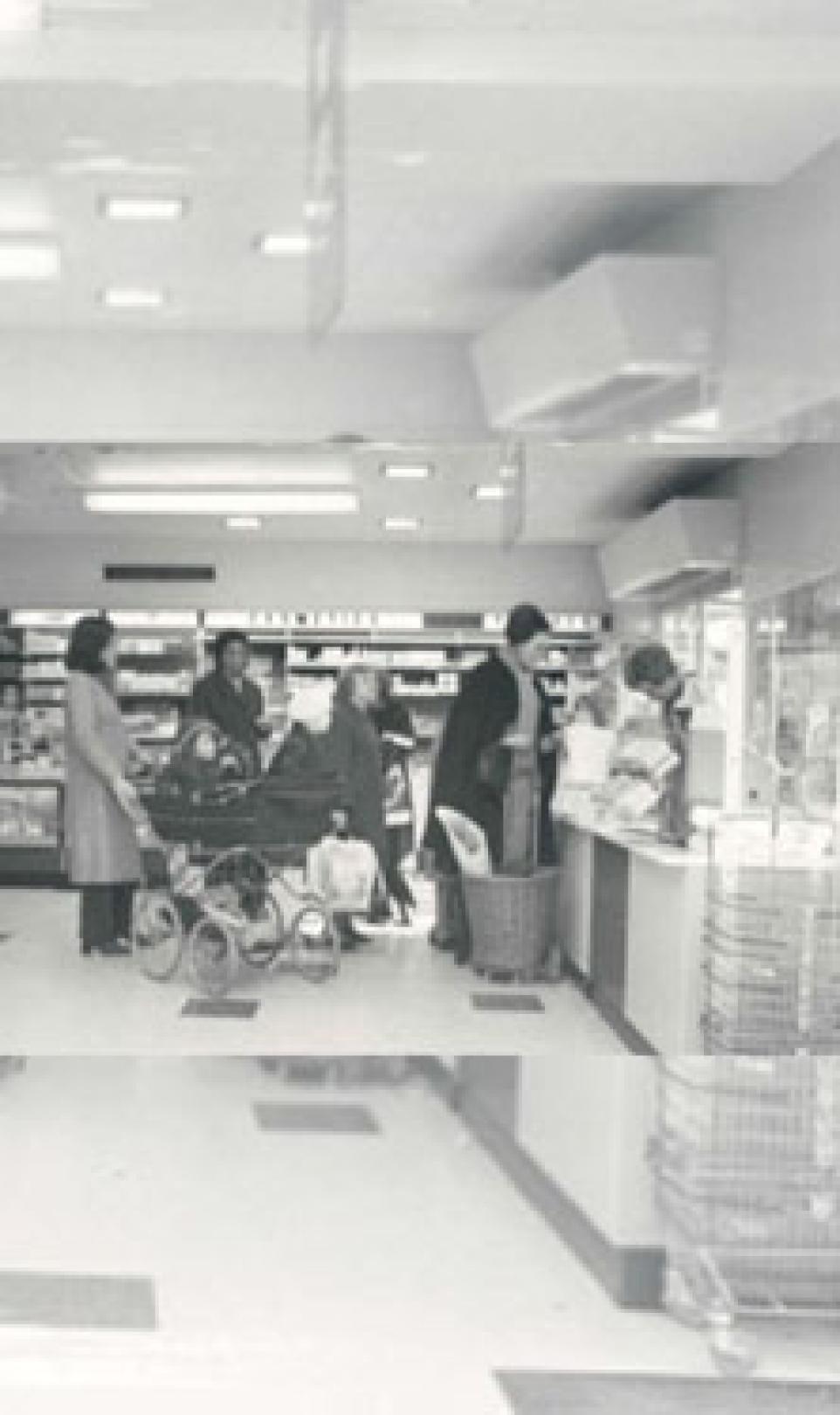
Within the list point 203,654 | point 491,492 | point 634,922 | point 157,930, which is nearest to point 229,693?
point 203,654

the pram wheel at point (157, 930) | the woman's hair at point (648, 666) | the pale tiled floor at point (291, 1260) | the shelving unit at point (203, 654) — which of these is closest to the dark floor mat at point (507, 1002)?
the pale tiled floor at point (291, 1260)

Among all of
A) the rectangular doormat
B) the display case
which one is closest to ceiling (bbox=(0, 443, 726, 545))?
the display case

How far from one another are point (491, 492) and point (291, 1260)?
921mm

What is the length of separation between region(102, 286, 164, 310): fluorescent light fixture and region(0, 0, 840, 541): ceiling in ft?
0.04

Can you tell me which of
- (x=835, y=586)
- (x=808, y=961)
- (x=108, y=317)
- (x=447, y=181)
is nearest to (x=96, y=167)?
(x=108, y=317)

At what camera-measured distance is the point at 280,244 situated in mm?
1688

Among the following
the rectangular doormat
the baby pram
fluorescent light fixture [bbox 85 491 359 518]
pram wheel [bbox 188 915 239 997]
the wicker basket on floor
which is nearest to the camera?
the rectangular doormat

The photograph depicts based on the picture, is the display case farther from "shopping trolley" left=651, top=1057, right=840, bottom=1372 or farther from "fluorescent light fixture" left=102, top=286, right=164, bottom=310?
"shopping trolley" left=651, top=1057, right=840, bottom=1372

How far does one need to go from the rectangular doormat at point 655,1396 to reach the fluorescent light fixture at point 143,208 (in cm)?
130

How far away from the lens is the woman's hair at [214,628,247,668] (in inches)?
69.5

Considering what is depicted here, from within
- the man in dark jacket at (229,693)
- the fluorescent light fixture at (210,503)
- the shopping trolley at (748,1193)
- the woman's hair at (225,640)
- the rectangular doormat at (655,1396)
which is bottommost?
the rectangular doormat at (655,1396)

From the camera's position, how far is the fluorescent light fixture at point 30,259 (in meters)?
1.63

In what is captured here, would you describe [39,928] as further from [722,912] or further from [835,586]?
[835,586]

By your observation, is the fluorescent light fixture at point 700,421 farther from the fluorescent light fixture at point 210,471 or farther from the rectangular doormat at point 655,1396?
the rectangular doormat at point 655,1396
